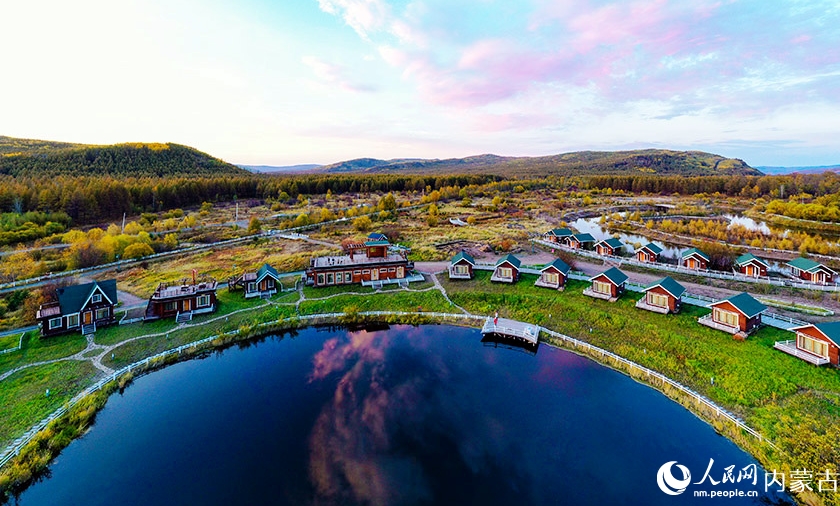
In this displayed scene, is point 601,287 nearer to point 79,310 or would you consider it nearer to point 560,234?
point 560,234

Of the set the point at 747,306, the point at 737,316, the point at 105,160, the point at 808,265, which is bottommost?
the point at 737,316

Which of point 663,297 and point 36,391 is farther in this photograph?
point 663,297

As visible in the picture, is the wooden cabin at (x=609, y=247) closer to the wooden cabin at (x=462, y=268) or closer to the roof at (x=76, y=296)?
the wooden cabin at (x=462, y=268)

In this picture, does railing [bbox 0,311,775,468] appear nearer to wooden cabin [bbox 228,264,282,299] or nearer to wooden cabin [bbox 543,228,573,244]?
wooden cabin [bbox 228,264,282,299]

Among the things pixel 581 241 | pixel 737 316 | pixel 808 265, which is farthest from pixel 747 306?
pixel 581 241

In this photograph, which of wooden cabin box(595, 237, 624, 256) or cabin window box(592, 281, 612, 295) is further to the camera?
wooden cabin box(595, 237, 624, 256)

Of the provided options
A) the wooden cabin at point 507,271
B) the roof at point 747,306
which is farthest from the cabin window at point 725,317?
the wooden cabin at point 507,271

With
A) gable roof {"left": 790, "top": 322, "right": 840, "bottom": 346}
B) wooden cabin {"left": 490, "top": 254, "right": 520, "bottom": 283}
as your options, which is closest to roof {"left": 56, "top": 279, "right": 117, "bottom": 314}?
wooden cabin {"left": 490, "top": 254, "right": 520, "bottom": 283}
